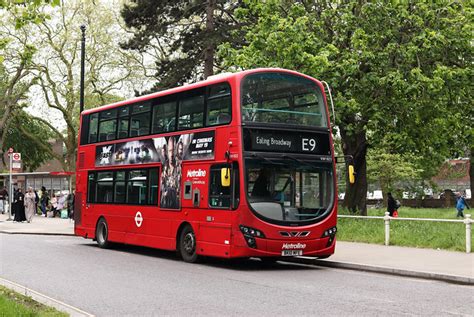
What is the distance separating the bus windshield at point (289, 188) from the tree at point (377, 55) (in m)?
8.96

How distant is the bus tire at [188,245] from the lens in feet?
51.5

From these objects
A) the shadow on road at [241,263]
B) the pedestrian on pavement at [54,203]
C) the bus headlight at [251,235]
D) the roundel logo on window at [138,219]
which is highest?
the pedestrian on pavement at [54,203]

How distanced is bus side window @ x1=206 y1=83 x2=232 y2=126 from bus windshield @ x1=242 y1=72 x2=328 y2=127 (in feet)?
1.39

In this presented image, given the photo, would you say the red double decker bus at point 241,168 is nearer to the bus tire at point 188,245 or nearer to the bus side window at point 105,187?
the bus tire at point 188,245

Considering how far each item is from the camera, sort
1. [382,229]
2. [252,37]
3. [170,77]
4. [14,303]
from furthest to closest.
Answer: [170,77]
[252,37]
[382,229]
[14,303]

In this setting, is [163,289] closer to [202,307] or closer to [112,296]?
[112,296]

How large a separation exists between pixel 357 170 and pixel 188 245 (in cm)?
1540

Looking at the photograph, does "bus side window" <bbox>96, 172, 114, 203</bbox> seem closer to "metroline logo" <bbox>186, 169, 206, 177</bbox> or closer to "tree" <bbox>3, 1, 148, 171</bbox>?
"metroline logo" <bbox>186, 169, 206, 177</bbox>

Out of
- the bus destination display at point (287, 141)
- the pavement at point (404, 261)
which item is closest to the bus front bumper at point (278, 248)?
the pavement at point (404, 261)

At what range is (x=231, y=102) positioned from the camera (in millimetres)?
14469

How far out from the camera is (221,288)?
37.1 feet

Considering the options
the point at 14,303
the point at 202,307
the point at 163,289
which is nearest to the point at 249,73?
the point at 163,289

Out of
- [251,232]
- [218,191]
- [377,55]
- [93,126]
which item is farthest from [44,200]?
[251,232]

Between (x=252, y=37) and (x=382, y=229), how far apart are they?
9.59 m
